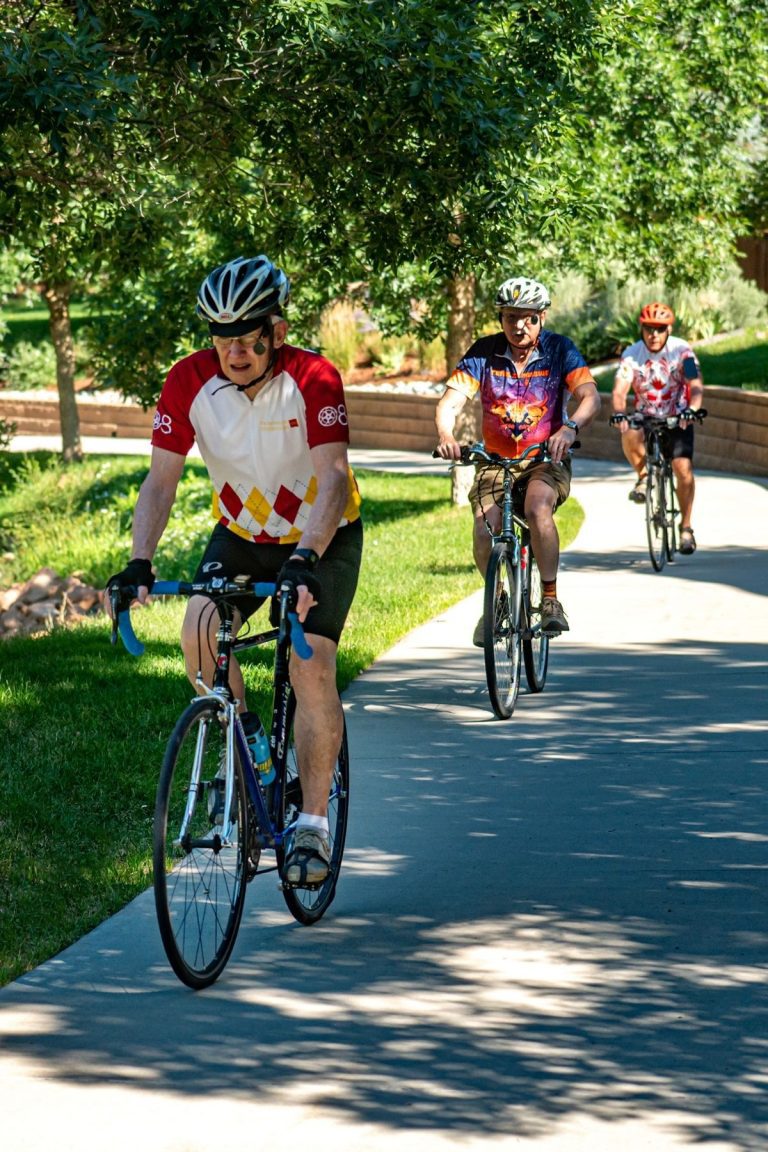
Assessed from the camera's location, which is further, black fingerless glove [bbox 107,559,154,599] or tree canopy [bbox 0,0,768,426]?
tree canopy [bbox 0,0,768,426]

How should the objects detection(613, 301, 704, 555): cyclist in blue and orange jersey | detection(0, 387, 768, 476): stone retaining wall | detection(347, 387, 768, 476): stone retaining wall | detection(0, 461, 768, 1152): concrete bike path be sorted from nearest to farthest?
detection(0, 461, 768, 1152): concrete bike path < detection(613, 301, 704, 555): cyclist in blue and orange jersey < detection(347, 387, 768, 476): stone retaining wall < detection(0, 387, 768, 476): stone retaining wall

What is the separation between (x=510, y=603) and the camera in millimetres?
9109

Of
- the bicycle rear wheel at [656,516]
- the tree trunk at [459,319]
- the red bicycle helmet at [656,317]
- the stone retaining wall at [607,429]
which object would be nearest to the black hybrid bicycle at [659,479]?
the bicycle rear wheel at [656,516]

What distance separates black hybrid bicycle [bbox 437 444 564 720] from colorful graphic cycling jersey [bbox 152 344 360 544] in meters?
2.89

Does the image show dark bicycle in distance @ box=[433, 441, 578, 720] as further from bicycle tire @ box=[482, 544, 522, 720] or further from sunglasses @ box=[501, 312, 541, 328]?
sunglasses @ box=[501, 312, 541, 328]

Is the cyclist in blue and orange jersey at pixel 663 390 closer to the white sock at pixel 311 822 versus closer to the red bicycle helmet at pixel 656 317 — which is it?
the red bicycle helmet at pixel 656 317

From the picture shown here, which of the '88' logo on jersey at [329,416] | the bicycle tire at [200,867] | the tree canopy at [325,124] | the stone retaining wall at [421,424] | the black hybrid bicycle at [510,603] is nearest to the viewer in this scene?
the bicycle tire at [200,867]

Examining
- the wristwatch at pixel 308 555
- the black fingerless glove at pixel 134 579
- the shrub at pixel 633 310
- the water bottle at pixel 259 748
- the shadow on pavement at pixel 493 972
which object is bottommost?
the shadow on pavement at pixel 493 972

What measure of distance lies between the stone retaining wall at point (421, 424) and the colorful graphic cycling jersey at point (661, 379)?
228 inches

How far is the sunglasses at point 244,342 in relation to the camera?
5.40 m

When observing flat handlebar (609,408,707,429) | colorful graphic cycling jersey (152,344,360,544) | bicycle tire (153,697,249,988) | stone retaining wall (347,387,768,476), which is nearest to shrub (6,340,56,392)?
stone retaining wall (347,387,768,476)

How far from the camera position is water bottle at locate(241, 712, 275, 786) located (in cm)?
537

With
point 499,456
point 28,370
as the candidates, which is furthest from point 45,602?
point 28,370

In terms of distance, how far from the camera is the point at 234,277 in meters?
5.30
